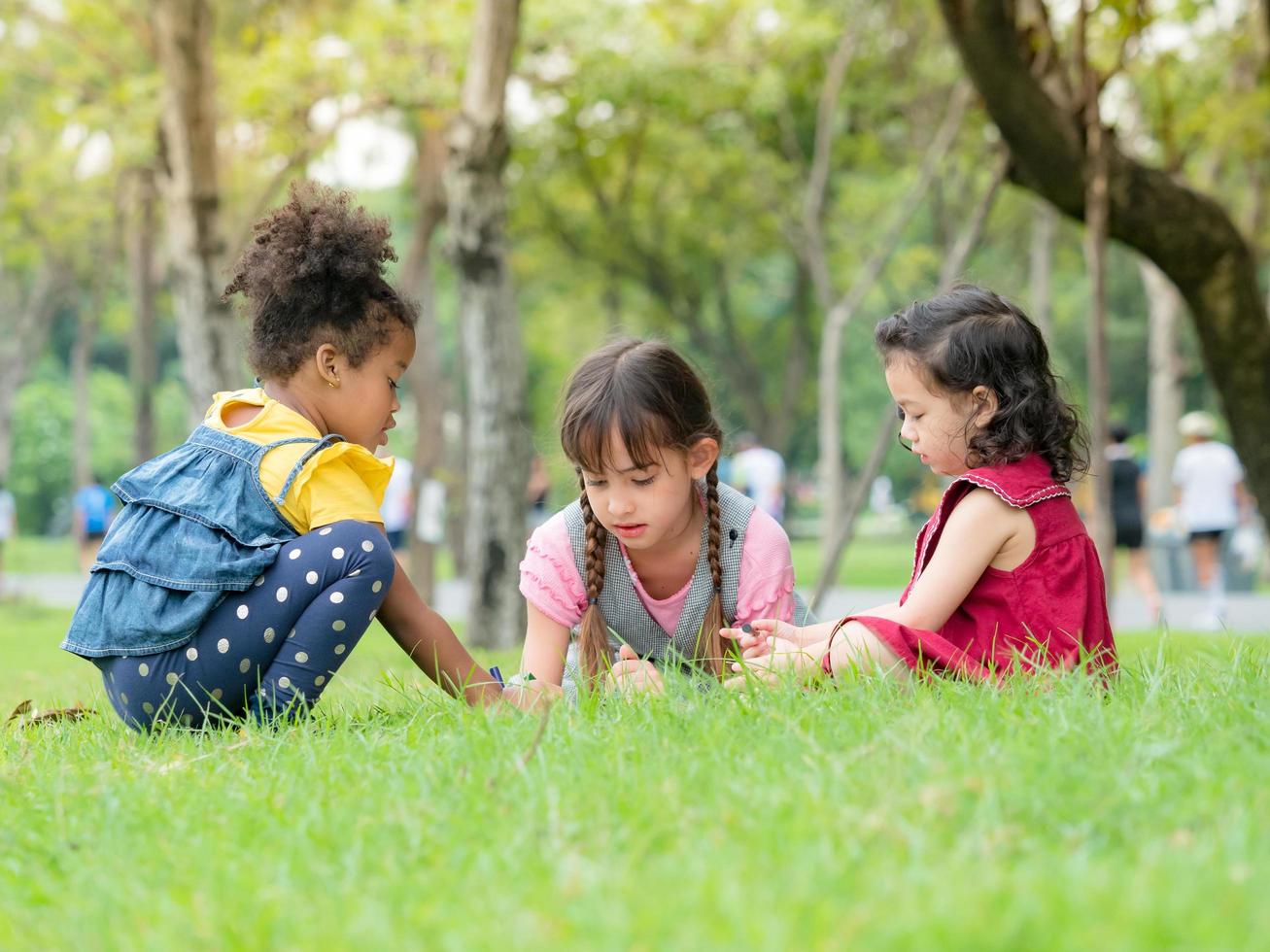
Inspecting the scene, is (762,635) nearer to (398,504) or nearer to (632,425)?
(632,425)

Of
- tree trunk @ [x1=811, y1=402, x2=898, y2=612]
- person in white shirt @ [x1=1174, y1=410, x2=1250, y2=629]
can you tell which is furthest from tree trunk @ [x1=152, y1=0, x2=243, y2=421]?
person in white shirt @ [x1=1174, y1=410, x2=1250, y2=629]

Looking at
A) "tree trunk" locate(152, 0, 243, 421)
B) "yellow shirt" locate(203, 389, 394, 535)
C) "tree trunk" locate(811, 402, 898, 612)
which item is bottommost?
"tree trunk" locate(811, 402, 898, 612)

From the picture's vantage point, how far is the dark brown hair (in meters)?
3.64

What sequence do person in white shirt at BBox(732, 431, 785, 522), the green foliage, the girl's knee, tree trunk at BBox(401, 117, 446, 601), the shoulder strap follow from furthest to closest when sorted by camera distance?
the green foliage
person in white shirt at BBox(732, 431, 785, 522)
tree trunk at BBox(401, 117, 446, 601)
the shoulder strap
the girl's knee

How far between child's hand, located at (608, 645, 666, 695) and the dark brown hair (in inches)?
2.3

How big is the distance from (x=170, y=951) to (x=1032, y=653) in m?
2.34

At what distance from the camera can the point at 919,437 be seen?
3721mm

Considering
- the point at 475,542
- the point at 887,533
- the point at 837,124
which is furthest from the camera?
the point at 887,533

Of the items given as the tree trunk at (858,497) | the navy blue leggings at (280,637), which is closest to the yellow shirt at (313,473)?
the navy blue leggings at (280,637)

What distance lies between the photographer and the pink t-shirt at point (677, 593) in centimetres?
394

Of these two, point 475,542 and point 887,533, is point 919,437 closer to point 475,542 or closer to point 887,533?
point 475,542

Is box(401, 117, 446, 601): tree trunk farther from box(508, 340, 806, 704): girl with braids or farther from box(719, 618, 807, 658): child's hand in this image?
box(719, 618, 807, 658): child's hand

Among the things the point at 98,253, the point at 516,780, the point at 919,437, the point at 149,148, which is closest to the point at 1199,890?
the point at 516,780

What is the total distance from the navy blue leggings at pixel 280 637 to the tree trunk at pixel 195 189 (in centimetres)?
695
